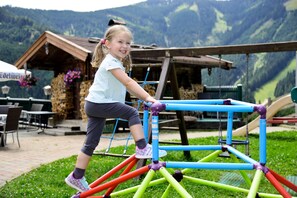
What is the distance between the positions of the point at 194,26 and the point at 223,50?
54916mm

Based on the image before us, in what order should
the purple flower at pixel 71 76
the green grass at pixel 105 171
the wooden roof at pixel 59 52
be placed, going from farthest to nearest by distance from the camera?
the purple flower at pixel 71 76, the wooden roof at pixel 59 52, the green grass at pixel 105 171

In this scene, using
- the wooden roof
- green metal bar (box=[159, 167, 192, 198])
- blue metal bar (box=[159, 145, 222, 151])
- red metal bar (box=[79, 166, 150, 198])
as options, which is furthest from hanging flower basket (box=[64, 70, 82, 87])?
green metal bar (box=[159, 167, 192, 198])

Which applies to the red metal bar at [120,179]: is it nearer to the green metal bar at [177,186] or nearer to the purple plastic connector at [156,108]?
the green metal bar at [177,186]

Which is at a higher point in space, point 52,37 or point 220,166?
point 52,37

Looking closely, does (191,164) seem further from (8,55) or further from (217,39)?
(217,39)

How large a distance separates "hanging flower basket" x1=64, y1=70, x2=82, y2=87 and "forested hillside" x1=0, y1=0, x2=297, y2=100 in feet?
45.9

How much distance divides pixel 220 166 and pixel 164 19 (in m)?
64.7

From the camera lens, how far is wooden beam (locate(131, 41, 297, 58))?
221 inches

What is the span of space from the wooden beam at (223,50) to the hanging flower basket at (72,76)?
28.4 ft

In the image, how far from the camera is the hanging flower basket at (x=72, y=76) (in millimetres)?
14695

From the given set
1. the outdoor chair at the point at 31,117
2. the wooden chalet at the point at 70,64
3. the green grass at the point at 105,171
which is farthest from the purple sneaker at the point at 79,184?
the outdoor chair at the point at 31,117

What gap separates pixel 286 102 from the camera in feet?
35.7

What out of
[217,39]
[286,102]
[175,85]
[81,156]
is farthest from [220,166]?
[217,39]

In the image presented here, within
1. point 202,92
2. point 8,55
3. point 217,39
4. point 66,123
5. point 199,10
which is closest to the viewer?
point 66,123
